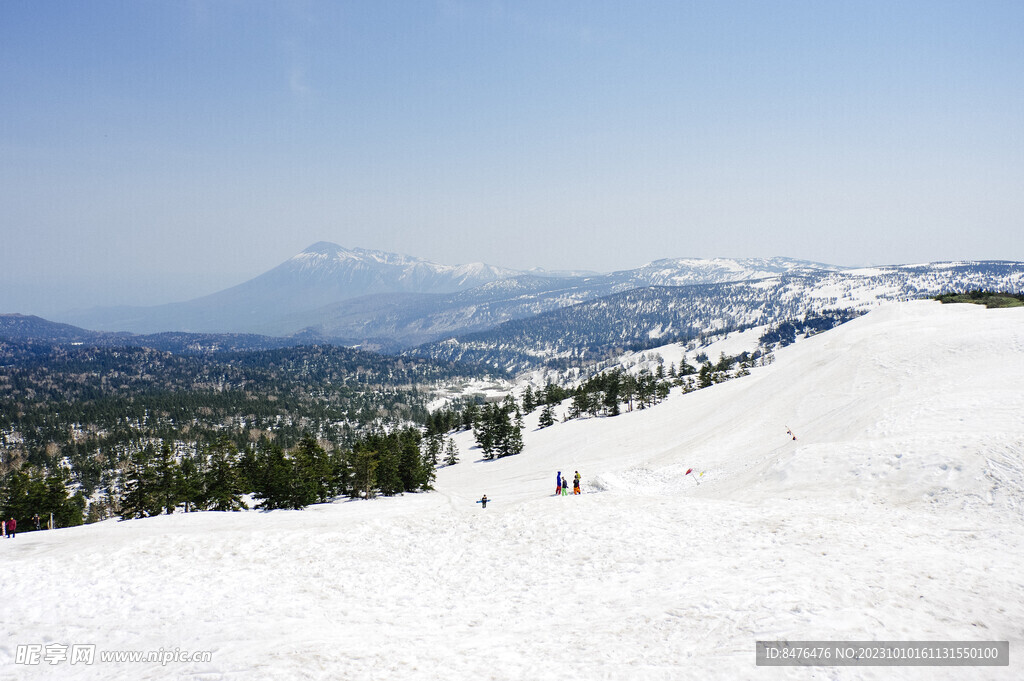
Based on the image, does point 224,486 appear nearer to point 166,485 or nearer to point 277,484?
point 166,485

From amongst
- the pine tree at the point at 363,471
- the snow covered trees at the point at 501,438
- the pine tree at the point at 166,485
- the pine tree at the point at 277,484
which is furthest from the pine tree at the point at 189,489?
the snow covered trees at the point at 501,438

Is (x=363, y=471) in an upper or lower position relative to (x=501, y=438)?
upper

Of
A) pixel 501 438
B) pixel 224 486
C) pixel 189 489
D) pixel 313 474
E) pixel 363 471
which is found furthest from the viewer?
pixel 501 438

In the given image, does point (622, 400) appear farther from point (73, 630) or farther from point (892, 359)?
point (73, 630)

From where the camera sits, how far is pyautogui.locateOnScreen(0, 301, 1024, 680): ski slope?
492 inches

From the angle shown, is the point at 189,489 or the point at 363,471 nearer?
the point at 189,489

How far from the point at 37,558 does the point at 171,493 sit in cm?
4261

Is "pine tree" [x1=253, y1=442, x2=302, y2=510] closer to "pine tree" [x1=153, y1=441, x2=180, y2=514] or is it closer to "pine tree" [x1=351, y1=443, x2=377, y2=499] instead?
"pine tree" [x1=351, y1=443, x2=377, y2=499]

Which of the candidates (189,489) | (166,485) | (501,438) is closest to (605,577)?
(166,485)

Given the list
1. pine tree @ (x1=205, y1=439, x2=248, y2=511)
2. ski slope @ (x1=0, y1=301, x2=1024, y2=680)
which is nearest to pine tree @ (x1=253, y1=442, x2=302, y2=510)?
pine tree @ (x1=205, y1=439, x2=248, y2=511)

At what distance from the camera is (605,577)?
17.7 m

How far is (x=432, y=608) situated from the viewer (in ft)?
55.4

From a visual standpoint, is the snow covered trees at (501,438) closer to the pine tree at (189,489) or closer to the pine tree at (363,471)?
the pine tree at (363,471)

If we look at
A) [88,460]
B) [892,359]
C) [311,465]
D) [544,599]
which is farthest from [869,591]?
[88,460]
